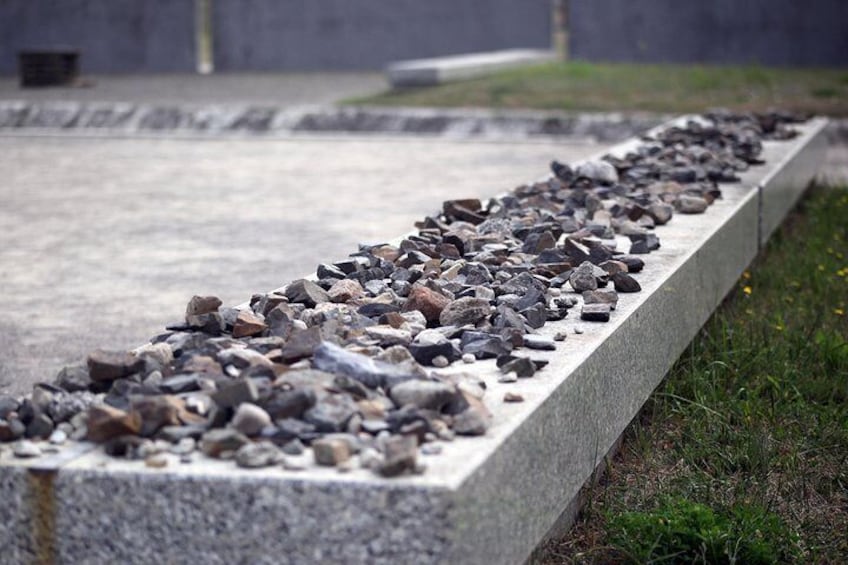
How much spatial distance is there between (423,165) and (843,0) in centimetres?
1261

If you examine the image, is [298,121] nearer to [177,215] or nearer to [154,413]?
[177,215]

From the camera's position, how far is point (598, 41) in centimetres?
2184

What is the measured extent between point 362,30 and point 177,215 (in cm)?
1582

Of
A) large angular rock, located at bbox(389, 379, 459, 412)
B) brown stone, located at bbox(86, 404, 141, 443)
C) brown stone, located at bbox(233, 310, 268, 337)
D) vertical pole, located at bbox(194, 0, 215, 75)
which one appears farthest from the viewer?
vertical pole, located at bbox(194, 0, 215, 75)

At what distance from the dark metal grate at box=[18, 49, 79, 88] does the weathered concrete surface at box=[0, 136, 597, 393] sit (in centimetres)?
583

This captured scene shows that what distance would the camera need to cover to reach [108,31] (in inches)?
939

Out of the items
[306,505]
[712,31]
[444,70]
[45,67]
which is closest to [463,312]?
[306,505]

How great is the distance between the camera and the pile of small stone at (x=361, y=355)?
2287 millimetres

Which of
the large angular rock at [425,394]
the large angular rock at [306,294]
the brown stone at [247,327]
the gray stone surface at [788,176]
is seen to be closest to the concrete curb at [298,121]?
the gray stone surface at [788,176]

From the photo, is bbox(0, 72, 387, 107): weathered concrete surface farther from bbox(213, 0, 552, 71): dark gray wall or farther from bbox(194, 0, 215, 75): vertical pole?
bbox(194, 0, 215, 75): vertical pole

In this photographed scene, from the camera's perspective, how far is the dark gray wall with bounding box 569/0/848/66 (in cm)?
2064

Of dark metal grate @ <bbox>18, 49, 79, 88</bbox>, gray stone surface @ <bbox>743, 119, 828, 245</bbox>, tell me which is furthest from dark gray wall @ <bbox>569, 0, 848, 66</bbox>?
gray stone surface @ <bbox>743, 119, 828, 245</bbox>

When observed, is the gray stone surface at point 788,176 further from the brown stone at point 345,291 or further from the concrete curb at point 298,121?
the concrete curb at point 298,121

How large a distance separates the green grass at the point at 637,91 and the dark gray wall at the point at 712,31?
13.3ft
